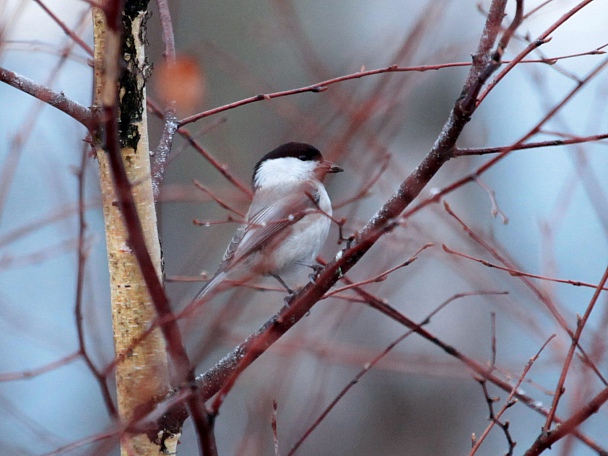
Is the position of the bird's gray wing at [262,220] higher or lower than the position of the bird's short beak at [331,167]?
lower

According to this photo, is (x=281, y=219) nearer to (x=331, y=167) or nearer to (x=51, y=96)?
(x=331, y=167)

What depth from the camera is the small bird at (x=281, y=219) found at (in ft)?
9.65

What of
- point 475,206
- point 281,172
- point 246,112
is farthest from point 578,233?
point 281,172

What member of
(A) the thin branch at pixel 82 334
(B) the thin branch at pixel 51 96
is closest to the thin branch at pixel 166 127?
(B) the thin branch at pixel 51 96

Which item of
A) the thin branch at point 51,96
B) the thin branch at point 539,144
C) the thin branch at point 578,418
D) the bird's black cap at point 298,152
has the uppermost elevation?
the bird's black cap at point 298,152

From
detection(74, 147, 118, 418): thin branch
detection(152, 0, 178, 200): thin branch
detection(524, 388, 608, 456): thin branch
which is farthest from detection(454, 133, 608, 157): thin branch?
detection(152, 0, 178, 200): thin branch

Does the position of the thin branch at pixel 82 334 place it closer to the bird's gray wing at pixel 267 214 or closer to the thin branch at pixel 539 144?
the thin branch at pixel 539 144

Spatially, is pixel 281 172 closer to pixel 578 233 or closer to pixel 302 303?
pixel 302 303

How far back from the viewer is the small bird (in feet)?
9.65

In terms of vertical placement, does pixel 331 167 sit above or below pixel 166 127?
above

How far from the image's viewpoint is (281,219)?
2822 mm

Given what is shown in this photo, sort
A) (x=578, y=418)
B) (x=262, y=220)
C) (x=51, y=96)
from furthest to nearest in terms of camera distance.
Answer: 1. (x=262, y=220)
2. (x=51, y=96)
3. (x=578, y=418)

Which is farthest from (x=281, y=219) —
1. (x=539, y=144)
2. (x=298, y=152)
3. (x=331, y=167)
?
(x=539, y=144)

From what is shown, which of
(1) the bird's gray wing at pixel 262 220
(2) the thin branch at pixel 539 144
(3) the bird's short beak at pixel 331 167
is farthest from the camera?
(3) the bird's short beak at pixel 331 167
